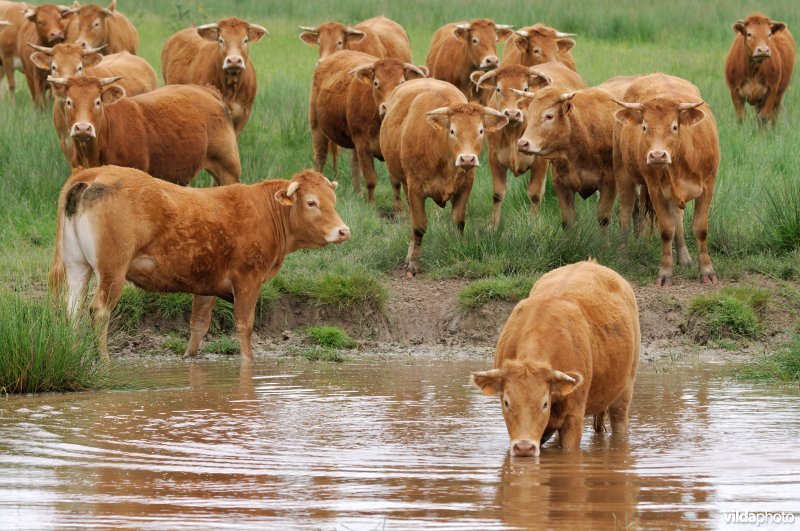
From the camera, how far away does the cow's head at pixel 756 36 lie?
64.2 ft

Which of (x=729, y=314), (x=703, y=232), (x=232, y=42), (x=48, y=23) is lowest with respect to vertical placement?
(x=729, y=314)

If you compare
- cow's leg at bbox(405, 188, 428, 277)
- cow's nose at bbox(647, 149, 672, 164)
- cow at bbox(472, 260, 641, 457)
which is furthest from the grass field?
cow at bbox(472, 260, 641, 457)

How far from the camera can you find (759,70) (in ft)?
64.1

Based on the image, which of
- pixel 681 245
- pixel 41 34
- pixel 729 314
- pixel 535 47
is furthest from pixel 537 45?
pixel 41 34

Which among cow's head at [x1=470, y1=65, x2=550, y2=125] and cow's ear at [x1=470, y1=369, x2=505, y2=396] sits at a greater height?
cow's head at [x1=470, y1=65, x2=550, y2=125]

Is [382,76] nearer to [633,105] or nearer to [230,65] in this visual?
[230,65]

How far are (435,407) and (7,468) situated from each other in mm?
2996

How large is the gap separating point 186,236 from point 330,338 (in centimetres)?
164

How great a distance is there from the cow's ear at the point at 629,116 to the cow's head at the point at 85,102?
457cm

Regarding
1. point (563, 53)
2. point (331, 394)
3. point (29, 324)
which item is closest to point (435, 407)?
point (331, 394)

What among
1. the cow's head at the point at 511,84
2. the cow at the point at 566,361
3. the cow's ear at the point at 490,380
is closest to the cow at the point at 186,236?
the cow's head at the point at 511,84

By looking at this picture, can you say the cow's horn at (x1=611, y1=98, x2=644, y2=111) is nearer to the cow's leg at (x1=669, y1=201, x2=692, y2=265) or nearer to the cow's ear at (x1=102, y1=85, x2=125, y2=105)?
the cow's leg at (x1=669, y1=201, x2=692, y2=265)

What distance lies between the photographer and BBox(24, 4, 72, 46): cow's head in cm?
2034

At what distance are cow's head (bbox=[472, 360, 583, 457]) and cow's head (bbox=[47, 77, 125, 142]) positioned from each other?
6823 millimetres
